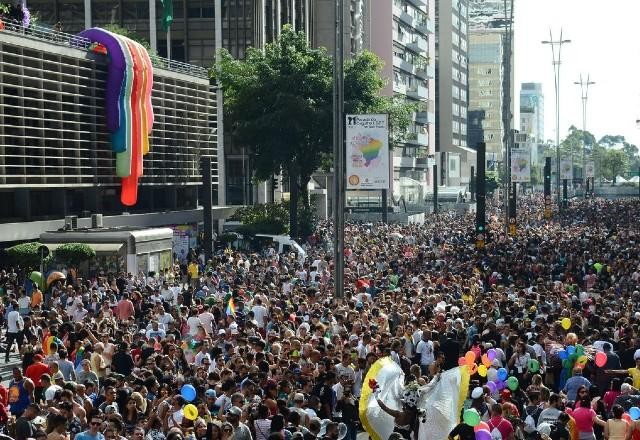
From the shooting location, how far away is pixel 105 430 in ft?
40.9

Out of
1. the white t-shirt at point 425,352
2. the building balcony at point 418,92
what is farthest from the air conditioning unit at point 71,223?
the building balcony at point 418,92

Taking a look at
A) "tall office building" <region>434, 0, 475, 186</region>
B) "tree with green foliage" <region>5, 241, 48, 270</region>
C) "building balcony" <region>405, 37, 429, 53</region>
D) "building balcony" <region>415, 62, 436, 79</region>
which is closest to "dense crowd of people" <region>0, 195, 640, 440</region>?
"tree with green foliage" <region>5, 241, 48, 270</region>

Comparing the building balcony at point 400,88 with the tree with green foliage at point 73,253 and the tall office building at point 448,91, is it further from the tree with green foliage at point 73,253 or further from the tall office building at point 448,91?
the tree with green foliage at point 73,253

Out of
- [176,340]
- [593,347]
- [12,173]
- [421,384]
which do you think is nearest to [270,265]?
[12,173]

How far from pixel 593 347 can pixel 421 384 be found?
14.5 ft

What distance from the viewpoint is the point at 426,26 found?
133000mm

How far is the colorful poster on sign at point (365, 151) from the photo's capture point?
28844mm

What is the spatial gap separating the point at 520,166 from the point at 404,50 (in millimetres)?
61051

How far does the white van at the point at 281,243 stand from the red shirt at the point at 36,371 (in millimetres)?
23929

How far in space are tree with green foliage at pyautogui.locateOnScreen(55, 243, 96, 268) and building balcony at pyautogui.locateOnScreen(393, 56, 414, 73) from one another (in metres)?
82.5

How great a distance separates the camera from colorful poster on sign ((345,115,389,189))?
28844 millimetres

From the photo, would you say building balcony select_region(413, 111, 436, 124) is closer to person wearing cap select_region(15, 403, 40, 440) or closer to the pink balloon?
the pink balloon

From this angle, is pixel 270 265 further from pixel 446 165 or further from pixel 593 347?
pixel 446 165

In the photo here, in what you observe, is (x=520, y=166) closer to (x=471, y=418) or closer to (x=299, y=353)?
(x=299, y=353)
